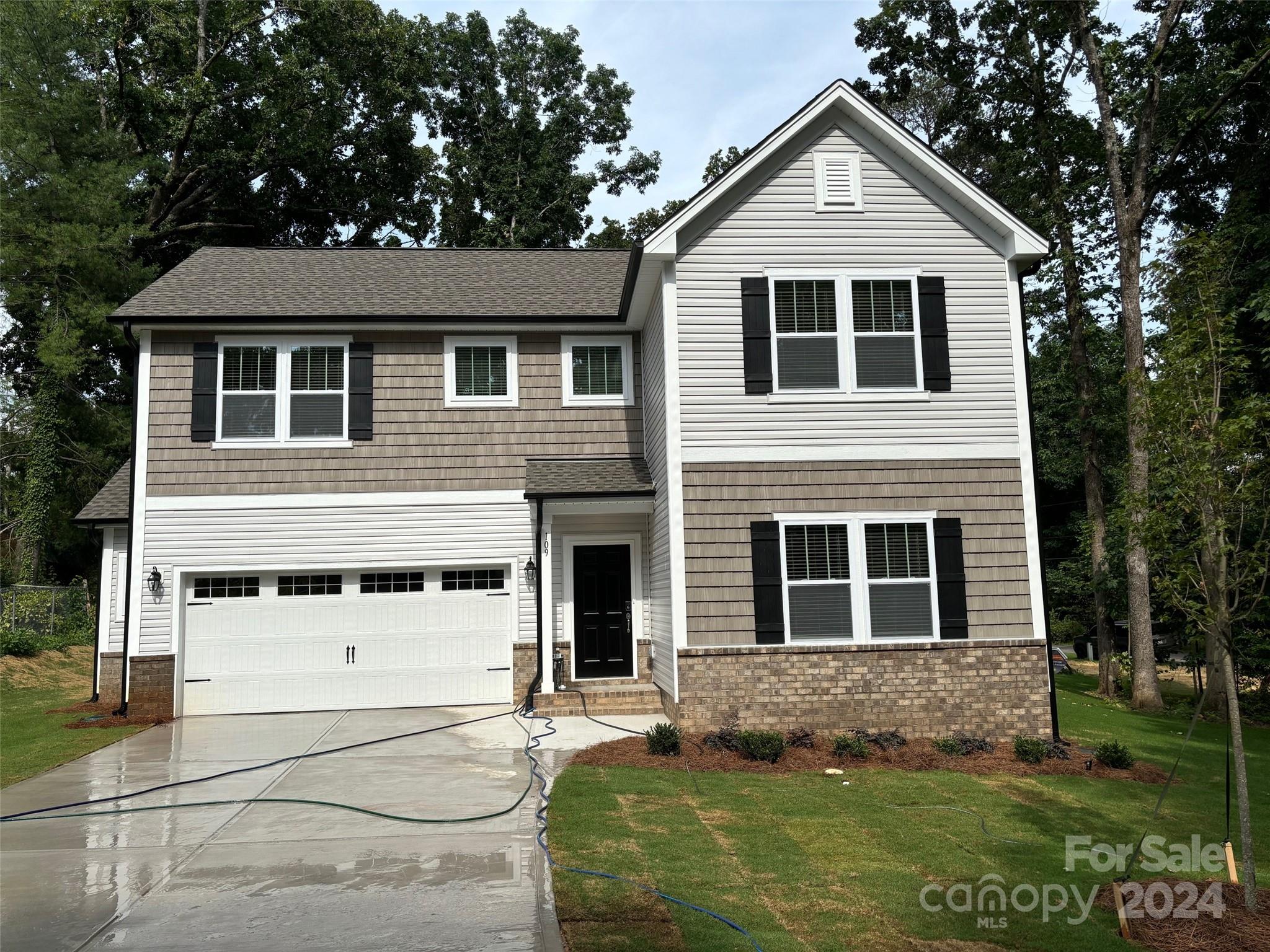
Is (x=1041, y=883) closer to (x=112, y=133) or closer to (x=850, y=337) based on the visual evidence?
(x=850, y=337)

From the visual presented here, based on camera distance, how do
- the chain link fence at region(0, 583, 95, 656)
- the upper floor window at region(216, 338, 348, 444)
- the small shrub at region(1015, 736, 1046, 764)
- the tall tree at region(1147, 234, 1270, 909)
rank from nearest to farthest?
the tall tree at region(1147, 234, 1270, 909) < the small shrub at region(1015, 736, 1046, 764) < the upper floor window at region(216, 338, 348, 444) < the chain link fence at region(0, 583, 95, 656)

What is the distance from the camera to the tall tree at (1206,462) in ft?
18.8

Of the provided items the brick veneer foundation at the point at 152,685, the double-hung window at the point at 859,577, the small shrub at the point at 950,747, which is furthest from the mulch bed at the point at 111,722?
the small shrub at the point at 950,747

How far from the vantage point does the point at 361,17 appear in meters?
28.7

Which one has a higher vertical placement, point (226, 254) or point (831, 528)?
point (226, 254)

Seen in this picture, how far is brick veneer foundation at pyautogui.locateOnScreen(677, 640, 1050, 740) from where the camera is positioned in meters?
10.5

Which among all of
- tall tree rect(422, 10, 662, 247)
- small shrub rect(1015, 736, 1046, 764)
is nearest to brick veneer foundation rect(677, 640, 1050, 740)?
small shrub rect(1015, 736, 1046, 764)

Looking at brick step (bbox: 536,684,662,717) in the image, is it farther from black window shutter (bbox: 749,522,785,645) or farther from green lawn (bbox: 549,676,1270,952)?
green lawn (bbox: 549,676,1270,952)

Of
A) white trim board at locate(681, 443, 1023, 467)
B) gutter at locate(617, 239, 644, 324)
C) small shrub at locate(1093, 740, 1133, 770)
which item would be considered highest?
gutter at locate(617, 239, 644, 324)

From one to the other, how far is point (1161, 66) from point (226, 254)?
17.3 meters

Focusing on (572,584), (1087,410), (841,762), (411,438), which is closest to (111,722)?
(411,438)

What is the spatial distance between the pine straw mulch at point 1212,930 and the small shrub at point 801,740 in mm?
4562

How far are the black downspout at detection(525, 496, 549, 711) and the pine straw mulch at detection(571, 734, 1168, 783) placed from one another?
113 inches

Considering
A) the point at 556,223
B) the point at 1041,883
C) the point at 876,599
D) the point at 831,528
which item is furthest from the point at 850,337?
the point at 556,223
